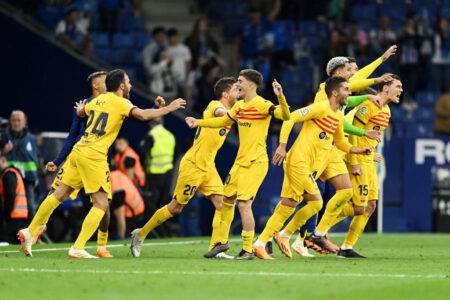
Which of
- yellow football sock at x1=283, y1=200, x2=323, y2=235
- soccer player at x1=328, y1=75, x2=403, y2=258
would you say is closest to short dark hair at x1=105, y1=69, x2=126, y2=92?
yellow football sock at x1=283, y1=200, x2=323, y2=235

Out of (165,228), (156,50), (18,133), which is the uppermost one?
(156,50)

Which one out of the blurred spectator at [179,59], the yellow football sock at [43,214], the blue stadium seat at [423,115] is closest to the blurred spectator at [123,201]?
the blurred spectator at [179,59]

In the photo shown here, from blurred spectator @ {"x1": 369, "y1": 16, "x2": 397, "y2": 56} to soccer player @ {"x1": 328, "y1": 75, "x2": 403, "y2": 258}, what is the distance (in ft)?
38.4

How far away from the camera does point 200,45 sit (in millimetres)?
28484

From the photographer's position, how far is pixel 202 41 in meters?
28.5

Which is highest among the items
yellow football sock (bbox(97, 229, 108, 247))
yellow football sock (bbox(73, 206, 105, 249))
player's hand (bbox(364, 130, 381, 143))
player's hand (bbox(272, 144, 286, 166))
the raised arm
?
the raised arm

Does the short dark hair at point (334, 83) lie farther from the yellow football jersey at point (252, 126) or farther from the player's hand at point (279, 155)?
the player's hand at point (279, 155)

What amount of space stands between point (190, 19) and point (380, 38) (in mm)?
4309

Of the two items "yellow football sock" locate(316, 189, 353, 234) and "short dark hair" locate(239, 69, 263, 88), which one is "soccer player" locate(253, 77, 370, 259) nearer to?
"yellow football sock" locate(316, 189, 353, 234)

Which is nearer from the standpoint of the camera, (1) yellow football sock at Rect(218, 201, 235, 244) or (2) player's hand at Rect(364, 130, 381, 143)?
(1) yellow football sock at Rect(218, 201, 235, 244)

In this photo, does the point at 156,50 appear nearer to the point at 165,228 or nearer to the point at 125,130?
the point at 125,130

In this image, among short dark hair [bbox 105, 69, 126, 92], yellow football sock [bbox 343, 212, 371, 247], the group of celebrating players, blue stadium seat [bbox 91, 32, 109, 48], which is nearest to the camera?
the group of celebrating players

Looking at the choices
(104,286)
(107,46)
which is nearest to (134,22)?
(107,46)

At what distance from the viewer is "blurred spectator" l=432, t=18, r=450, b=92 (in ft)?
97.9
